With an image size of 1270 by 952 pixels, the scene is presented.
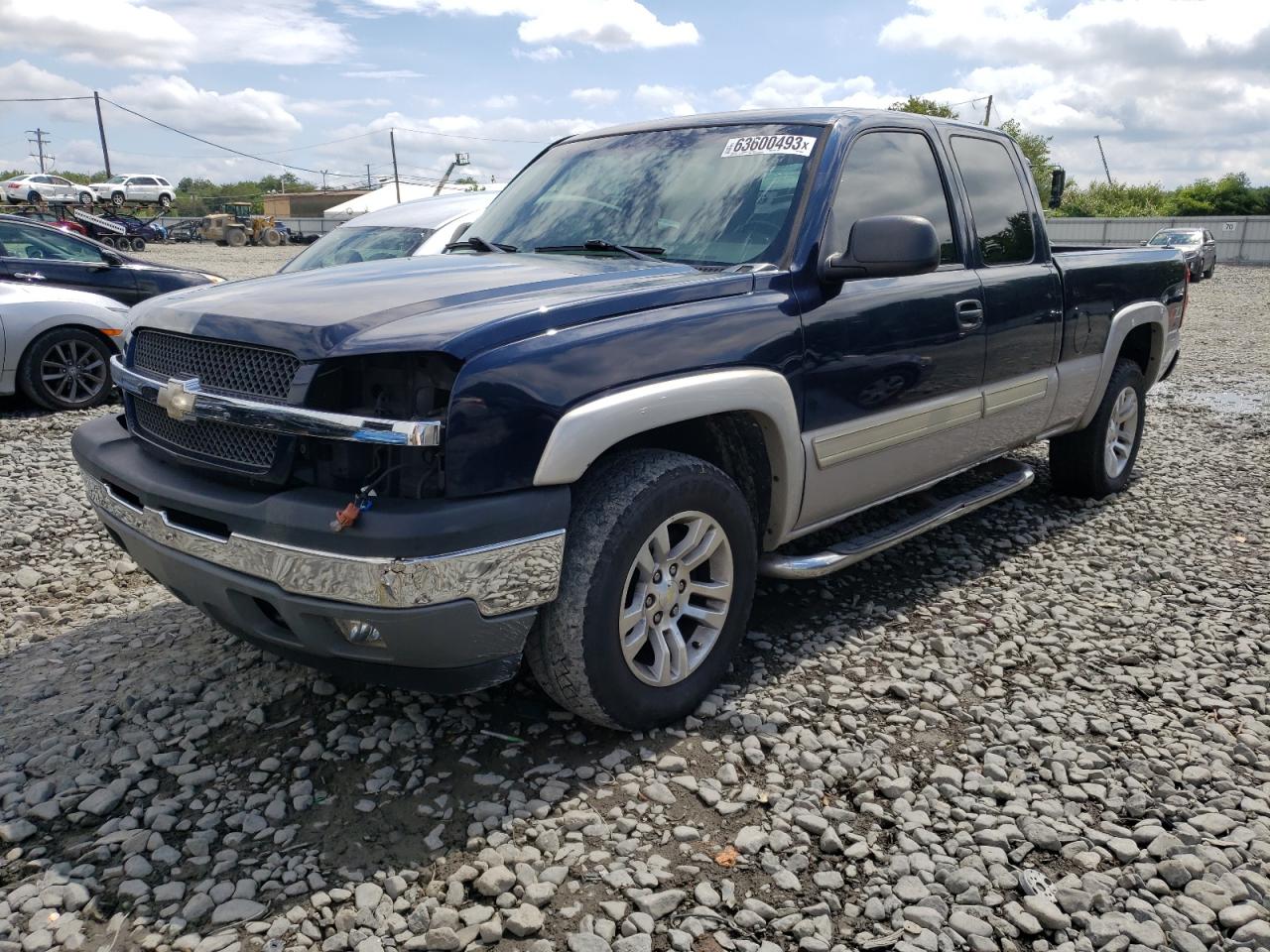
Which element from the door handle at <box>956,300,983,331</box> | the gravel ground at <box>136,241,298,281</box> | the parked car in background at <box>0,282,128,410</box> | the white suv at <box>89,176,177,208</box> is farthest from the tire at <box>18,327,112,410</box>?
the white suv at <box>89,176,177,208</box>

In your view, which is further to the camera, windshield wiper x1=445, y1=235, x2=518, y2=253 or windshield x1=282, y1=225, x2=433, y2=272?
windshield x1=282, y1=225, x2=433, y2=272

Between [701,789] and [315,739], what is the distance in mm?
1209

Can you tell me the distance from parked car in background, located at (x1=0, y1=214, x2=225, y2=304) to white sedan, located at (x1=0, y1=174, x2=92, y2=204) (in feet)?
138

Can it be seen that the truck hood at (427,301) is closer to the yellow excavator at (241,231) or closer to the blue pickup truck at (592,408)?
the blue pickup truck at (592,408)

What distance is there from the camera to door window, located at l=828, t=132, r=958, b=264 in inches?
145

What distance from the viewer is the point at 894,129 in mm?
4086

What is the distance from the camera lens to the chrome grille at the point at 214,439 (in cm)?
270

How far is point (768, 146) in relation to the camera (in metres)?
3.73

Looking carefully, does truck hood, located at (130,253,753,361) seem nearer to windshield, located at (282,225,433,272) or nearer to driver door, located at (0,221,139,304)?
windshield, located at (282,225,433,272)

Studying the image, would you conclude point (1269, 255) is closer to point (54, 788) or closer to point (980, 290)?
point (980, 290)

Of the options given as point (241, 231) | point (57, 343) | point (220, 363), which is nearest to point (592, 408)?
point (220, 363)

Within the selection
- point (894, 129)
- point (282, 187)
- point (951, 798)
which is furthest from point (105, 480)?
point (282, 187)

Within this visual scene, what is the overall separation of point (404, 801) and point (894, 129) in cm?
316

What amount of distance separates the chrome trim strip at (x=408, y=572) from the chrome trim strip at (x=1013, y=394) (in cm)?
246
